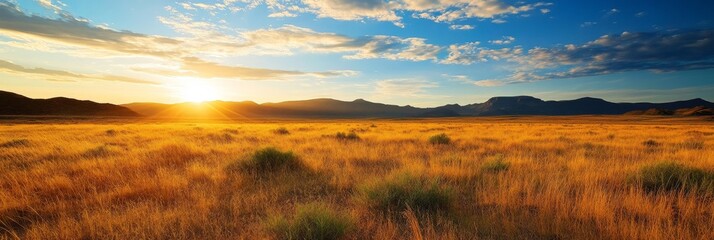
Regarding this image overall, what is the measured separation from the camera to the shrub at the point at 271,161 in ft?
24.9

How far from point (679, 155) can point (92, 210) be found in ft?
44.2

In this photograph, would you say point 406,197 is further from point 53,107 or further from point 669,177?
point 53,107

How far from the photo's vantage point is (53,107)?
4395 inches

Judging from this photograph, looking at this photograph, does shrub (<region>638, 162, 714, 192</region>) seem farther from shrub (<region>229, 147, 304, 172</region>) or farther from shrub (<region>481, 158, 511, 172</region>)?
shrub (<region>229, 147, 304, 172</region>)

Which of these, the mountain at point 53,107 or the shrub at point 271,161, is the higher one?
the mountain at point 53,107

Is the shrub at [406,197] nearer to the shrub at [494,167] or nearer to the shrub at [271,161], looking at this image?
the shrub at [494,167]

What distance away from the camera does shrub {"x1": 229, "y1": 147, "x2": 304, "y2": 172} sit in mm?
7578

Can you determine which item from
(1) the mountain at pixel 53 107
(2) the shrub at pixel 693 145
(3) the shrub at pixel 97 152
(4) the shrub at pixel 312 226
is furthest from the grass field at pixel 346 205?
(1) the mountain at pixel 53 107

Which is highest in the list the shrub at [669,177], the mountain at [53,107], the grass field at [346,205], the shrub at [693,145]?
the mountain at [53,107]

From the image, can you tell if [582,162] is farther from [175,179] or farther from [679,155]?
[175,179]

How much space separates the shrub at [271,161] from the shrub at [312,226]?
408cm

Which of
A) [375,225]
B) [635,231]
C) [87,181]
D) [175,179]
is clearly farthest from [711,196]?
[87,181]

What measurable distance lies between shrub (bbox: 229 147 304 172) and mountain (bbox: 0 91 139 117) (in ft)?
425

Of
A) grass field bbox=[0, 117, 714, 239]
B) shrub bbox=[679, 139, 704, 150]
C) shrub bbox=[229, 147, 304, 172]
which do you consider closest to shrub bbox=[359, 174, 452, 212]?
grass field bbox=[0, 117, 714, 239]
